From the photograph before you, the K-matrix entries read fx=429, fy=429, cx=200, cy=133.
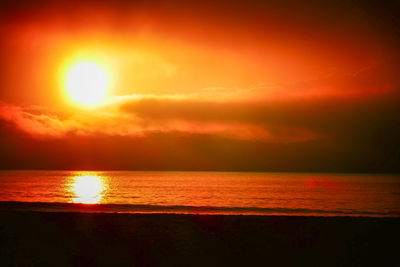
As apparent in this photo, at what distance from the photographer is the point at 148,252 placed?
12633 millimetres

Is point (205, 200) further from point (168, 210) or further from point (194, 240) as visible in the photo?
point (194, 240)

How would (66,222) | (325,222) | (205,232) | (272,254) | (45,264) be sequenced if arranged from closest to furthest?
(45,264) < (272,254) < (205,232) < (66,222) < (325,222)

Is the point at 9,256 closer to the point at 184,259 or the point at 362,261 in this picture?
the point at 184,259

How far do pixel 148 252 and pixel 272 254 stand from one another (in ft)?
12.1

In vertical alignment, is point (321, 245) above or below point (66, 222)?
below

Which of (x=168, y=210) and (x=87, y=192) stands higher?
(x=87, y=192)

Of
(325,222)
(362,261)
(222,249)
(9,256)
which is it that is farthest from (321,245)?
(9,256)

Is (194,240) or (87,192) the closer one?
(194,240)

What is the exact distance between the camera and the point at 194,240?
14234mm

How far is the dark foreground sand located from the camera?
12023 millimetres

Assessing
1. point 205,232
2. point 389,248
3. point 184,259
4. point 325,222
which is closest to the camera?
point 184,259

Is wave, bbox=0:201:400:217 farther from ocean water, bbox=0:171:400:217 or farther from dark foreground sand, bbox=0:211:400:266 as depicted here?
dark foreground sand, bbox=0:211:400:266

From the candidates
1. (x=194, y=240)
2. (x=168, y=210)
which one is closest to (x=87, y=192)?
(x=168, y=210)

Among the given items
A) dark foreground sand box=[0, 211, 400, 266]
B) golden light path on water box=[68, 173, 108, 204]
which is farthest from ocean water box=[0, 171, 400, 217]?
dark foreground sand box=[0, 211, 400, 266]
